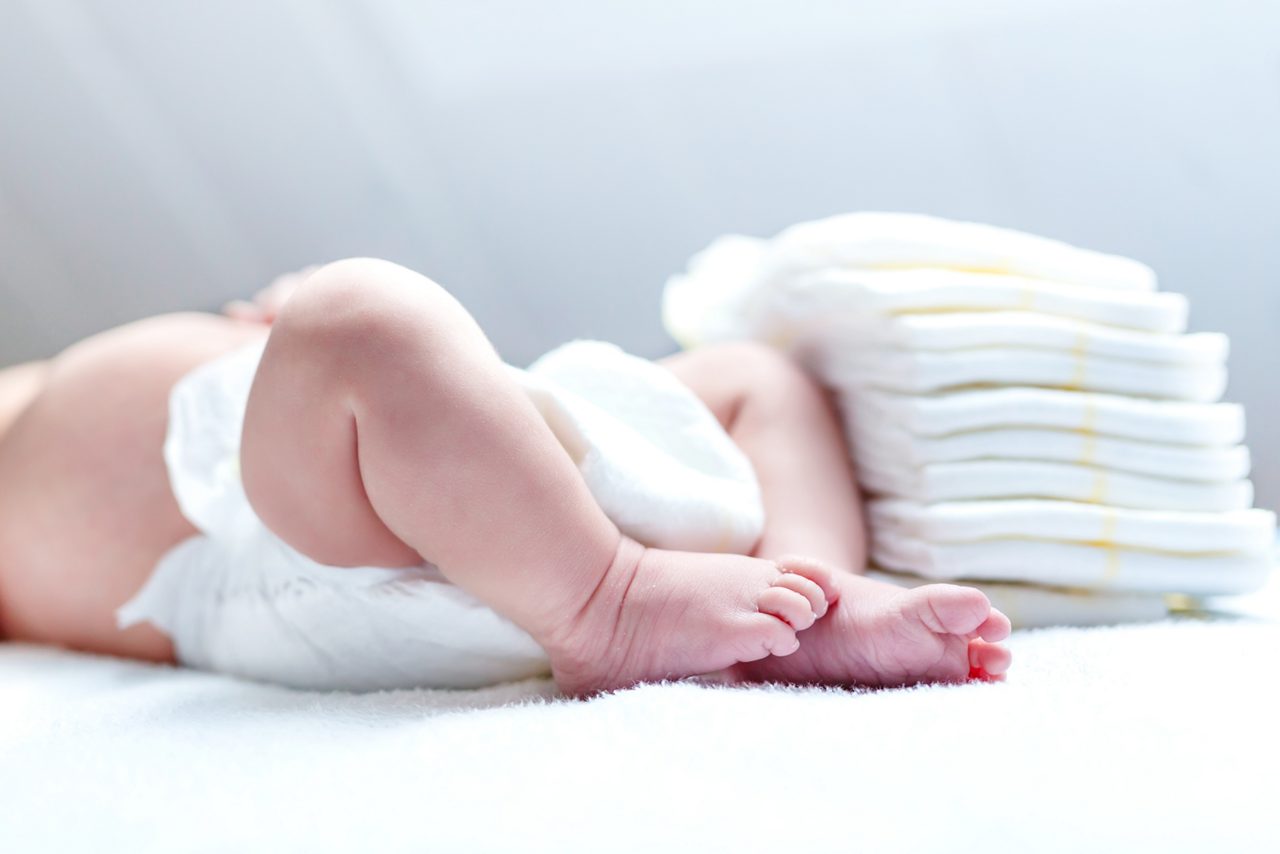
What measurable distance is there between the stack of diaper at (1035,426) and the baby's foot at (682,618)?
25cm

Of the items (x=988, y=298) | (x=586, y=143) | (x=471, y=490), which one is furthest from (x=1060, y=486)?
(x=586, y=143)

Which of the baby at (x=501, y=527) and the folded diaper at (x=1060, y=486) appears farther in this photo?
the folded diaper at (x=1060, y=486)

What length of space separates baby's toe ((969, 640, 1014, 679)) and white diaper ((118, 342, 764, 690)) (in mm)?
199

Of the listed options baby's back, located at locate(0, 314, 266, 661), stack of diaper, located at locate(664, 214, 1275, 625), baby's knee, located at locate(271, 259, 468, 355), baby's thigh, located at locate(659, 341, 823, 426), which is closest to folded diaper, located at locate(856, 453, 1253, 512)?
stack of diaper, located at locate(664, 214, 1275, 625)

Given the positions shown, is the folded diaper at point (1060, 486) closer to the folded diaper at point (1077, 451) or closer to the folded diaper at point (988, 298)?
the folded diaper at point (1077, 451)

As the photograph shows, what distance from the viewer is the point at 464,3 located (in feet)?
4.68

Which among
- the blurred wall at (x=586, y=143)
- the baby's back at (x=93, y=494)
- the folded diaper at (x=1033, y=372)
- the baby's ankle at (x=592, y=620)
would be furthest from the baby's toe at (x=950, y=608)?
the blurred wall at (x=586, y=143)

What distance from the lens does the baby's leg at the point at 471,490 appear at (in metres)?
0.66

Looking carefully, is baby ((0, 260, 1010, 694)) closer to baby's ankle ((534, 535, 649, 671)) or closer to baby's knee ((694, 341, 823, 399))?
baby's ankle ((534, 535, 649, 671))

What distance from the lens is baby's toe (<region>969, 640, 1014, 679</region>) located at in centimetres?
68

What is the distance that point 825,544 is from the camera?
86cm

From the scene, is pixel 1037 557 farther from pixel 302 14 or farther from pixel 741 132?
pixel 302 14

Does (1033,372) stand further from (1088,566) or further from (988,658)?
(988,658)

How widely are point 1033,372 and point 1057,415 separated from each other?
0.04 m
